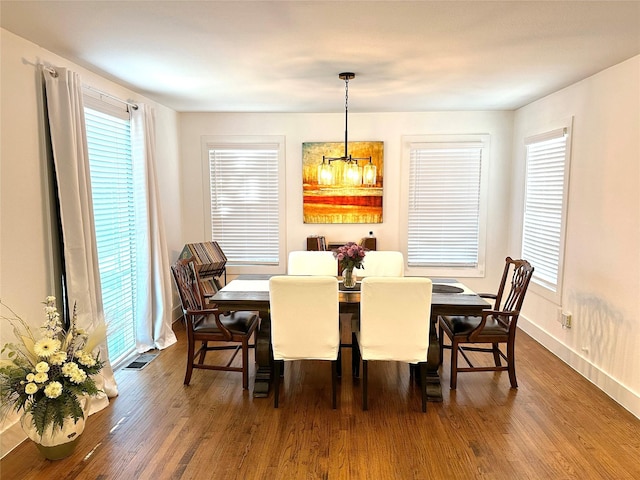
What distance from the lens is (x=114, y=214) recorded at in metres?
3.81

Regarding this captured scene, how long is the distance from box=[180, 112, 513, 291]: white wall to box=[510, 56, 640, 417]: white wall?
109cm

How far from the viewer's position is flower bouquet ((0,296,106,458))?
7.63 feet

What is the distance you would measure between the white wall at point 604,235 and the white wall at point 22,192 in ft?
13.6

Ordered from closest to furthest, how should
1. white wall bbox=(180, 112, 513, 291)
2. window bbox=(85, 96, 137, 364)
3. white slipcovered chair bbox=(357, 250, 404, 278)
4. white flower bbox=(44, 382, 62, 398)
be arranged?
white flower bbox=(44, 382, 62, 398) < window bbox=(85, 96, 137, 364) < white slipcovered chair bbox=(357, 250, 404, 278) < white wall bbox=(180, 112, 513, 291)

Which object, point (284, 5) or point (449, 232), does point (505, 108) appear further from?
point (284, 5)

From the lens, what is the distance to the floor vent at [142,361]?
379cm

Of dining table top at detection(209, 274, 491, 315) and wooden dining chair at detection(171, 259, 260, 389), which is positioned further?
wooden dining chair at detection(171, 259, 260, 389)

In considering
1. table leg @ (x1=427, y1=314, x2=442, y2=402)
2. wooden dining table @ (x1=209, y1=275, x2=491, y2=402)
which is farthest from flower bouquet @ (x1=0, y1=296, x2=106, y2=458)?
table leg @ (x1=427, y1=314, x2=442, y2=402)

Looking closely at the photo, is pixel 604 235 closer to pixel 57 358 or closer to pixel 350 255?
pixel 350 255

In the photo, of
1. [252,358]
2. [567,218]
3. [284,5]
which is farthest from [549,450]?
[284,5]

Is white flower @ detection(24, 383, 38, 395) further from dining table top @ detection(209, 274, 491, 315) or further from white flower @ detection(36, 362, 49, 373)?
dining table top @ detection(209, 274, 491, 315)

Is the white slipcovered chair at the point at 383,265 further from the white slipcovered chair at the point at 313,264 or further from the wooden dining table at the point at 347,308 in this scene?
the wooden dining table at the point at 347,308

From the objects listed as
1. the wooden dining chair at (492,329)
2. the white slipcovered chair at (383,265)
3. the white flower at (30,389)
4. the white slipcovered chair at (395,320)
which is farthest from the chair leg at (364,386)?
the white flower at (30,389)

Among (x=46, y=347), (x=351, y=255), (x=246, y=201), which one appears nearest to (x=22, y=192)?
(x=46, y=347)
